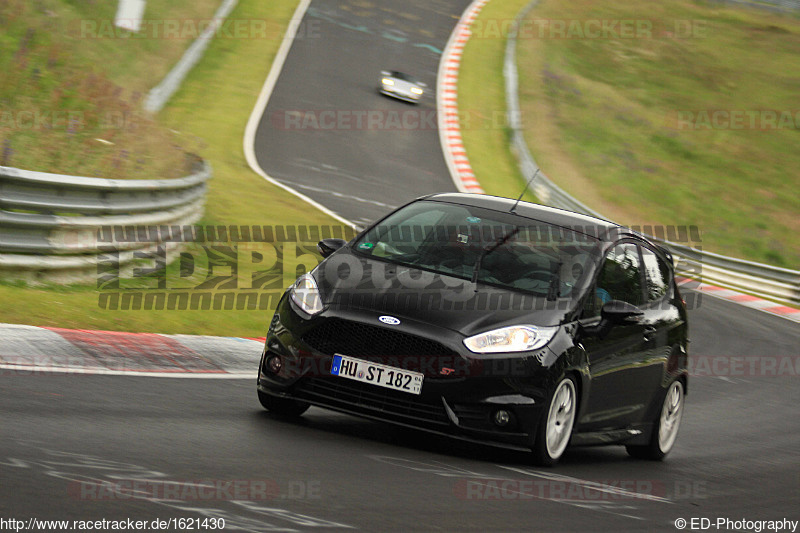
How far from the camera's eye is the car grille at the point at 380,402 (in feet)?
22.2

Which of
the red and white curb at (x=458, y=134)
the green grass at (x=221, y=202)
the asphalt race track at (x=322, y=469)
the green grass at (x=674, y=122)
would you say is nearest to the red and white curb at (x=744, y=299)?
the red and white curb at (x=458, y=134)

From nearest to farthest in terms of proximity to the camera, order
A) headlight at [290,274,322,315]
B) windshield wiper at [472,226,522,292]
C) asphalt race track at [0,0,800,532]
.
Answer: asphalt race track at [0,0,800,532]
headlight at [290,274,322,315]
windshield wiper at [472,226,522,292]

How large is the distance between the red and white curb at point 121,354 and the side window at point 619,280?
10.2 feet

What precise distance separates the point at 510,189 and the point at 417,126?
4.52 metres

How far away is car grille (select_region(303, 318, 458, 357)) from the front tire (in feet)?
2.28

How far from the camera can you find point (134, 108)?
15.5 m

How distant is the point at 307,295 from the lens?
7.27 metres

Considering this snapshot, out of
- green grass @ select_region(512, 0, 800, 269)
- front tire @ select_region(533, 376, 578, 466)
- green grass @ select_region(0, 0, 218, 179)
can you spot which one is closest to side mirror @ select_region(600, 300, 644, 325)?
front tire @ select_region(533, 376, 578, 466)

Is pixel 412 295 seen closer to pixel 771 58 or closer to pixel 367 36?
pixel 367 36

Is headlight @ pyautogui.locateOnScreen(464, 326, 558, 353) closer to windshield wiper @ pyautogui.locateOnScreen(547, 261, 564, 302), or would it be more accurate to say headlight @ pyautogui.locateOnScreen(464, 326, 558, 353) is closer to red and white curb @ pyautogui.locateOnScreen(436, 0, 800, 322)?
windshield wiper @ pyautogui.locateOnScreen(547, 261, 564, 302)

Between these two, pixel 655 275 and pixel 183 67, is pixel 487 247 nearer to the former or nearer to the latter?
pixel 655 275

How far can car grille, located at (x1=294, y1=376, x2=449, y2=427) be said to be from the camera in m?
6.78

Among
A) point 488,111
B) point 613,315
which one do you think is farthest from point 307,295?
point 488,111

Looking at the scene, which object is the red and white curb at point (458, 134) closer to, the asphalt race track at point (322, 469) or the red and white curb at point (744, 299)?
the red and white curb at point (744, 299)
